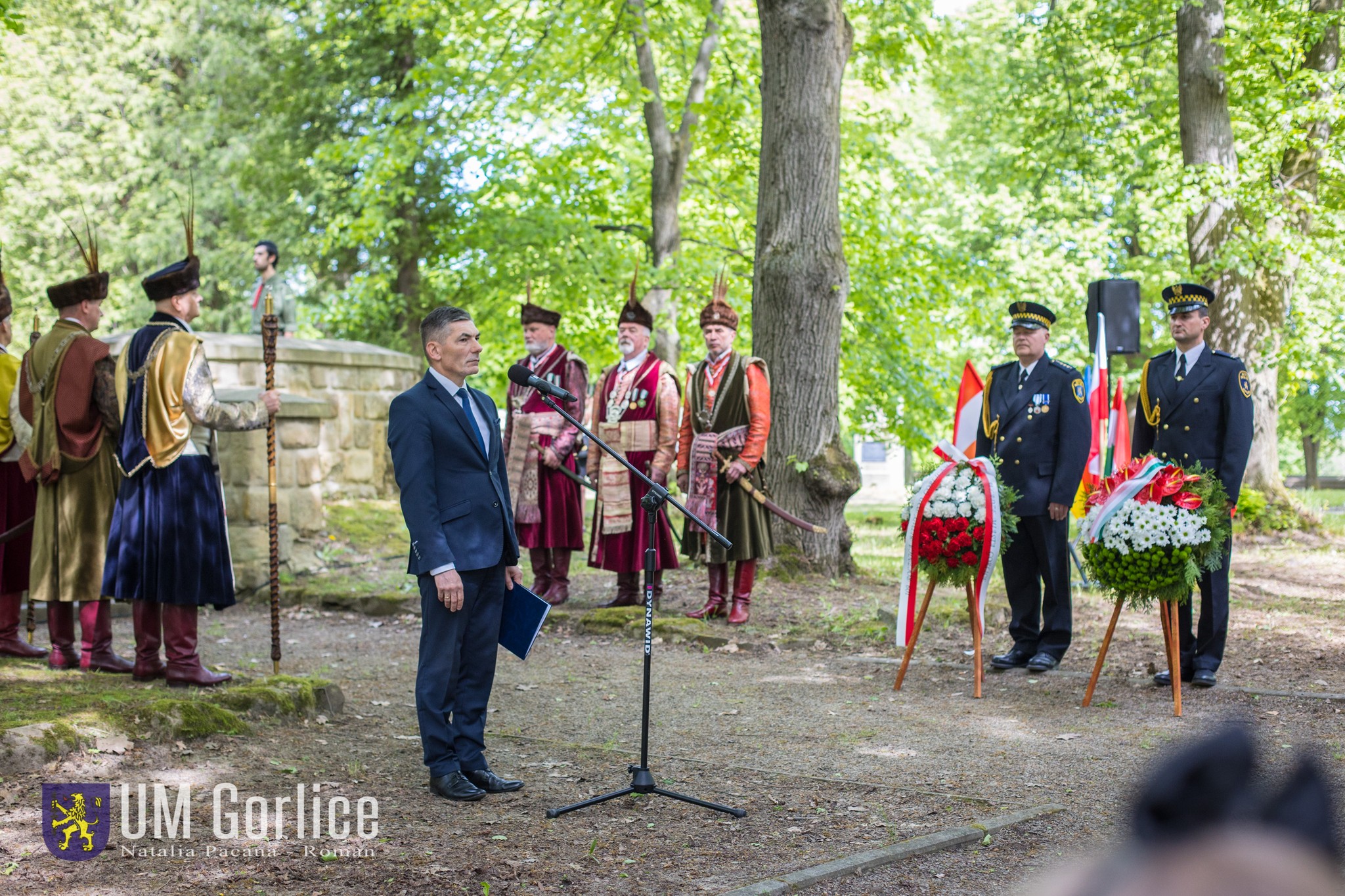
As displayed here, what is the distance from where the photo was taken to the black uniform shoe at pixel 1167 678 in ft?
23.1

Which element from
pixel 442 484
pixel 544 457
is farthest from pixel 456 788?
pixel 544 457

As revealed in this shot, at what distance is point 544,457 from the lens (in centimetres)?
980

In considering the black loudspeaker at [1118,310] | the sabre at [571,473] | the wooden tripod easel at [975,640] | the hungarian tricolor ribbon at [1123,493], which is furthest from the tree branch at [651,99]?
the hungarian tricolor ribbon at [1123,493]

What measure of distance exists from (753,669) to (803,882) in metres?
3.89

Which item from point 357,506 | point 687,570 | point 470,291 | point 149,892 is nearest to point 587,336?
point 470,291

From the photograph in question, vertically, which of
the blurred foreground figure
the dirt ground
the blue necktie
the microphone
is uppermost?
the microphone

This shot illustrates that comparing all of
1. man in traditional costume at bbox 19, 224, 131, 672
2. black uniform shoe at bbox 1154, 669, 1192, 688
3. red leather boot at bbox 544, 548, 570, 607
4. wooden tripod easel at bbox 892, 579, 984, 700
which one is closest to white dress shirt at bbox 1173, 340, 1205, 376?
black uniform shoe at bbox 1154, 669, 1192, 688

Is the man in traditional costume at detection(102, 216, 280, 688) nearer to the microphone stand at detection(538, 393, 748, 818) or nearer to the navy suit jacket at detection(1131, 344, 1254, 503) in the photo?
the microphone stand at detection(538, 393, 748, 818)

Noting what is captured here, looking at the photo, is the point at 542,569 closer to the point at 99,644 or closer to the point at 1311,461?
the point at 99,644

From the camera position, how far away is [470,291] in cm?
2006

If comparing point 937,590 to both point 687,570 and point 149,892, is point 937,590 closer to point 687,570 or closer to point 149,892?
point 687,570

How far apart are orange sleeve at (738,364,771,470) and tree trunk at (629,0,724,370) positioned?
26.3ft

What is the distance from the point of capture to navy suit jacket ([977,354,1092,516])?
7355 millimetres

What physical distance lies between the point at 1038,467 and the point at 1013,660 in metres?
1.21
